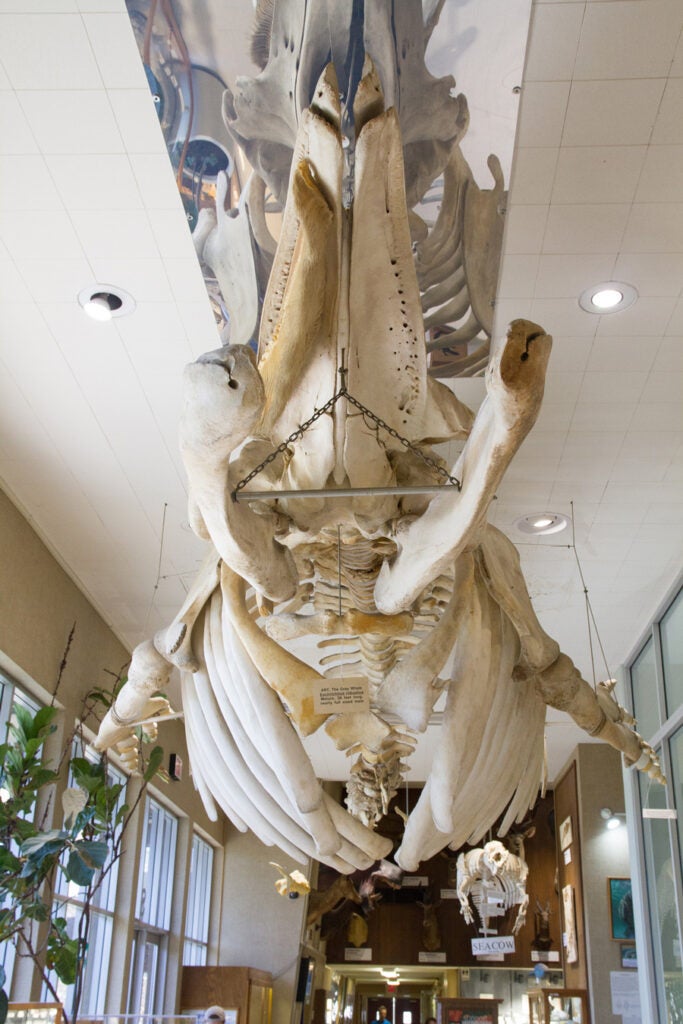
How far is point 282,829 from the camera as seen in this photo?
3090 millimetres

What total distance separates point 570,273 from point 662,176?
2.19ft

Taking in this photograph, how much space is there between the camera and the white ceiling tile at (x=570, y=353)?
5.10 m

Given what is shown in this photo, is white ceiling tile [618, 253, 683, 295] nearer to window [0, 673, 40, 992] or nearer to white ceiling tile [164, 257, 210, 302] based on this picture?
white ceiling tile [164, 257, 210, 302]

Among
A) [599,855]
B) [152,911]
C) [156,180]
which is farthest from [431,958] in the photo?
[156,180]

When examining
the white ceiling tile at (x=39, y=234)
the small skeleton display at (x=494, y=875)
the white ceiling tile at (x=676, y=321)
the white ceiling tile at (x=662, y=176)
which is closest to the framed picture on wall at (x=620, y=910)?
the small skeleton display at (x=494, y=875)

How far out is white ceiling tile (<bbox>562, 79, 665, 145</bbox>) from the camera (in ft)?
12.4

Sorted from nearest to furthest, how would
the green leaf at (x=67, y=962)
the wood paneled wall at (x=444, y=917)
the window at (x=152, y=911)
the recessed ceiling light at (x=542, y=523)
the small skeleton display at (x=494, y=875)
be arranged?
1. the green leaf at (x=67, y=962)
2. the recessed ceiling light at (x=542, y=523)
3. the window at (x=152, y=911)
4. the small skeleton display at (x=494, y=875)
5. the wood paneled wall at (x=444, y=917)

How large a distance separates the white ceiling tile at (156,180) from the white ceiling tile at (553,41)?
157 cm

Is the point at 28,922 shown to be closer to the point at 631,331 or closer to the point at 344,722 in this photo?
the point at 344,722

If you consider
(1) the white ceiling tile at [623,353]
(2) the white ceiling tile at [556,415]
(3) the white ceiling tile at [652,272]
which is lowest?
(2) the white ceiling tile at [556,415]

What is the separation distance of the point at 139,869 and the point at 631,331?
6.98m

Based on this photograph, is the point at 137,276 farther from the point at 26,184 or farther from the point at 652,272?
the point at 652,272

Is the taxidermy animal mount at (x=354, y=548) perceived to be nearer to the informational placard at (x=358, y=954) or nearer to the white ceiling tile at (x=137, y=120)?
the white ceiling tile at (x=137, y=120)

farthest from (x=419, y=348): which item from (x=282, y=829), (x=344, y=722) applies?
(x=282, y=829)
